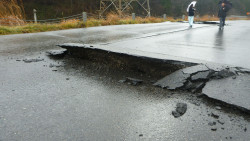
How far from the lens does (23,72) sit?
3801 mm

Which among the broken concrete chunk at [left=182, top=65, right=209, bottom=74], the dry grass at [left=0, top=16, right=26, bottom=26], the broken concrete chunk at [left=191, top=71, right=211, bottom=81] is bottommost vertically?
the broken concrete chunk at [left=191, top=71, right=211, bottom=81]

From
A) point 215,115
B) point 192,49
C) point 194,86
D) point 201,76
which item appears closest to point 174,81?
point 194,86

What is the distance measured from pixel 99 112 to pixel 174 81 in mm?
1360

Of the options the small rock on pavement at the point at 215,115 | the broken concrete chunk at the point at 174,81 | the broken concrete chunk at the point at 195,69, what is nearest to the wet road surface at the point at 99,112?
the small rock on pavement at the point at 215,115

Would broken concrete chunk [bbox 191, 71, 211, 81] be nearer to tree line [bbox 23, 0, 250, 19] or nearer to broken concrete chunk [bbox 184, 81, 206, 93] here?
broken concrete chunk [bbox 184, 81, 206, 93]

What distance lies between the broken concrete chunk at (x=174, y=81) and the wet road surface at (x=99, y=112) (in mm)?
146

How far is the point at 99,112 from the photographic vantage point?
2.40 metres

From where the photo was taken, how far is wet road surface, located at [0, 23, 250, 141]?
1971 mm

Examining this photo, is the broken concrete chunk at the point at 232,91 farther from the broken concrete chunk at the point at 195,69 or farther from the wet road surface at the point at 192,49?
the wet road surface at the point at 192,49

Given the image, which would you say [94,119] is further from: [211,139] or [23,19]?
[23,19]

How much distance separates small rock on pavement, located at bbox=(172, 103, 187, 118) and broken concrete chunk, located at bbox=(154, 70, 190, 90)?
1.77ft

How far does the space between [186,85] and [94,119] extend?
1.53m

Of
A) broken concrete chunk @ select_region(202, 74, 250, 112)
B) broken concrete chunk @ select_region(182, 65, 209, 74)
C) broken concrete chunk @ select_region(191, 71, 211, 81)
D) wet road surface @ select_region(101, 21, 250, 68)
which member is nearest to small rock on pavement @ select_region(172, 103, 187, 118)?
broken concrete chunk @ select_region(202, 74, 250, 112)

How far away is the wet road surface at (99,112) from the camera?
6.47 ft
